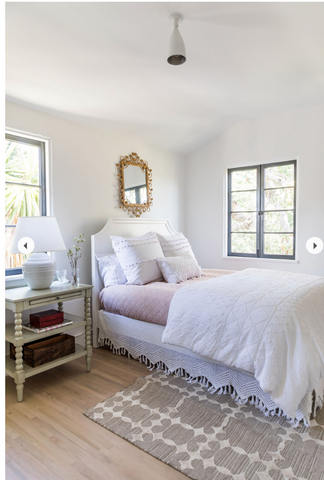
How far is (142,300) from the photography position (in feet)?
8.78

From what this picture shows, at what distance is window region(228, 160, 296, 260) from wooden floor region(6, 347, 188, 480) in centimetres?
240

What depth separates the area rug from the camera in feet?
5.04

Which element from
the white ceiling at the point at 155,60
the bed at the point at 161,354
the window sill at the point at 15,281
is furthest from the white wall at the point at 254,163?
the window sill at the point at 15,281

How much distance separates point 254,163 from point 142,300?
251cm

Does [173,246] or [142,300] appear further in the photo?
[173,246]

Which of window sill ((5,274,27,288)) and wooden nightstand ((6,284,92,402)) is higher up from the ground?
window sill ((5,274,27,288))

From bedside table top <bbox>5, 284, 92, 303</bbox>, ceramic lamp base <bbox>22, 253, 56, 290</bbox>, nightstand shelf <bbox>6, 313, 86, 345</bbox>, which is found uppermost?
ceramic lamp base <bbox>22, 253, 56, 290</bbox>

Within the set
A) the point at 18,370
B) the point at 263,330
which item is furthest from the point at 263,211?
the point at 18,370

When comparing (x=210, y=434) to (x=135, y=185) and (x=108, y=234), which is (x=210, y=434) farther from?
(x=135, y=185)

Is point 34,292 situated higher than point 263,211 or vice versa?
point 263,211

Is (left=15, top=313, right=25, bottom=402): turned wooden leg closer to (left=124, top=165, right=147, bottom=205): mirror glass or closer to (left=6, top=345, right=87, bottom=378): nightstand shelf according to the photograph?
(left=6, top=345, right=87, bottom=378): nightstand shelf

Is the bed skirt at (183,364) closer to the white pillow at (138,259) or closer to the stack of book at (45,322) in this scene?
the white pillow at (138,259)

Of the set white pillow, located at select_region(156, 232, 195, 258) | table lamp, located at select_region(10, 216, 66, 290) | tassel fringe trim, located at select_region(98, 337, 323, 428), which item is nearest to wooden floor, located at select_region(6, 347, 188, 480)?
tassel fringe trim, located at select_region(98, 337, 323, 428)

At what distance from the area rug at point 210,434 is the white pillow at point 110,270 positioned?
3.50ft
